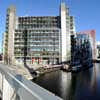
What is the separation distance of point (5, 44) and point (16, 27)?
12.5 meters

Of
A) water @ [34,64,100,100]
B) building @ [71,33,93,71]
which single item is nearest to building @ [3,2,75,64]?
building @ [71,33,93,71]

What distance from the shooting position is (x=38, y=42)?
83.2 m

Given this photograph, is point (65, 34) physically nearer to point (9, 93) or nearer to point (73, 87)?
point (73, 87)

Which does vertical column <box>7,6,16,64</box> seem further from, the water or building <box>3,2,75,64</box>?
the water

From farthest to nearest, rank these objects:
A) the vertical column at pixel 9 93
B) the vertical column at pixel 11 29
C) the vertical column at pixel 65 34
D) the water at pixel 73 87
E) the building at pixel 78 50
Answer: the building at pixel 78 50, the vertical column at pixel 11 29, the vertical column at pixel 65 34, the water at pixel 73 87, the vertical column at pixel 9 93

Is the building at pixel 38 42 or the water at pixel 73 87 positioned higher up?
the building at pixel 38 42

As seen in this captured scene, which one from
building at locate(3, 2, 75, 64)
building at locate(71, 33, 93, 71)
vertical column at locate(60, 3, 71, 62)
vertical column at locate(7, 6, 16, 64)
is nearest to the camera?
building at locate(3, 2, 75, 64)

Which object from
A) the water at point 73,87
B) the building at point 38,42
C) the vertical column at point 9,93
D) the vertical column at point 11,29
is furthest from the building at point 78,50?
the vertical column at point 9,93

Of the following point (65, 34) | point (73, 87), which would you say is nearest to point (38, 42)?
point (65, 34)

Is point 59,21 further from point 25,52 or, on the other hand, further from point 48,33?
point 25,52

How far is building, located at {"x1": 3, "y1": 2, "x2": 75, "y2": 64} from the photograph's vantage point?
83.1m

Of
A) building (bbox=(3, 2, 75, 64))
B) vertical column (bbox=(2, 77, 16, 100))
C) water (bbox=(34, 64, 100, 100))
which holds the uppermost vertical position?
building (bbox=(3, 2, 75, 64))

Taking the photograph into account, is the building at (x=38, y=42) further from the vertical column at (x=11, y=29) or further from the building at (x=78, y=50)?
the building at (x=78, y=50)

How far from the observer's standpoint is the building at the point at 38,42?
8306 cm
